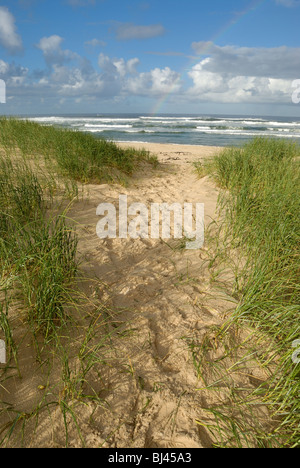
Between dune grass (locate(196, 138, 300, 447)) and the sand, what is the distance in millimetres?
139

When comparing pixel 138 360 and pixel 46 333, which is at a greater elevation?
pixel 46 333

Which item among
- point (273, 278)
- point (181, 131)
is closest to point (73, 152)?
point (273, 278)

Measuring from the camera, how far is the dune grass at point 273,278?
4.50ft

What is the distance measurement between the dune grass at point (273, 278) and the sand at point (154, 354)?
0.46 ft

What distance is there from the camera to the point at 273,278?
6.73 feet

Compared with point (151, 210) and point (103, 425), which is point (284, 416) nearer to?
point (103, 425)

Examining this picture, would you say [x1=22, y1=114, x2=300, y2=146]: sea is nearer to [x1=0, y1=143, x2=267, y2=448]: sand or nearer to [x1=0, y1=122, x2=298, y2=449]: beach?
[x1=0, y1=143, x2=267, y2=448]: sand

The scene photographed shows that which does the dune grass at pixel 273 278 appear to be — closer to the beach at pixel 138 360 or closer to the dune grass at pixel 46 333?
the beach at pixel 138 360

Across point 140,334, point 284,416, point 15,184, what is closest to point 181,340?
point 140,334

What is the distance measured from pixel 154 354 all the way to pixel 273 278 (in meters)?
1.06

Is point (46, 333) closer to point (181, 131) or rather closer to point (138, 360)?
point (138, 360)
